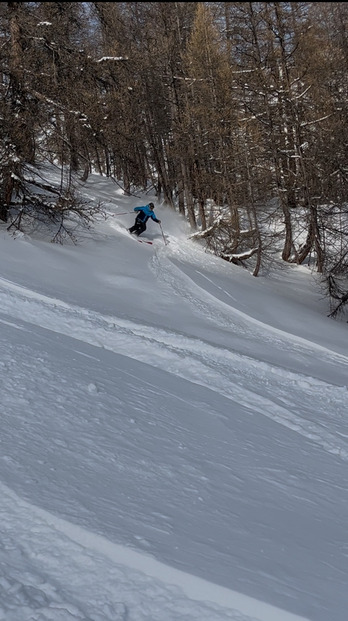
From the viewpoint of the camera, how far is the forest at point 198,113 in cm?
1705

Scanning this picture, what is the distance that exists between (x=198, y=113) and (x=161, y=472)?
66.5 feet

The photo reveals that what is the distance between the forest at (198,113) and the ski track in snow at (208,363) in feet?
25.2

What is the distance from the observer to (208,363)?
829 cm

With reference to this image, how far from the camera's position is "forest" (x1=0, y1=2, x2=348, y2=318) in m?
17.0

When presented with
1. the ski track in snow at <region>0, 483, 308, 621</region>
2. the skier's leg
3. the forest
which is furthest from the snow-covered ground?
the skier's leg

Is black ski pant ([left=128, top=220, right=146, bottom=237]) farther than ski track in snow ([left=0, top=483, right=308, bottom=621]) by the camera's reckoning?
Yes

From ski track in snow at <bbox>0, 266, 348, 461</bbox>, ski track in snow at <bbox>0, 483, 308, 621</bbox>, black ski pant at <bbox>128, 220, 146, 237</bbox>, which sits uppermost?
black ski pant at <bbox>128, 220, 146, 237</bbox>

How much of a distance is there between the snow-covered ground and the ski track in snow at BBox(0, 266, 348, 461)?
0.04m

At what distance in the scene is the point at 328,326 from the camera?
1524 centimetres

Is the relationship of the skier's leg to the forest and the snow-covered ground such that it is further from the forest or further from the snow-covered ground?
the snow-covered ground

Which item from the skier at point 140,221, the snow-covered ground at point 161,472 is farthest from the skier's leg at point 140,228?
the snow-covered ground at point 161,472

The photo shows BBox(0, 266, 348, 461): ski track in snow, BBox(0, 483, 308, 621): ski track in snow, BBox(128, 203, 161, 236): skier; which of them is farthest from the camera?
BBox(128, 203, 161, 236): skier

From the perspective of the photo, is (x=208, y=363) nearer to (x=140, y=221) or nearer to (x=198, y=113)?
(x=140, y=221)

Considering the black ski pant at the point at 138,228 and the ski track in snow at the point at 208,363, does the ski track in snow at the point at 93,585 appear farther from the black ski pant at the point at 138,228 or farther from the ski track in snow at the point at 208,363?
the black ski pant at the point at 138,228
